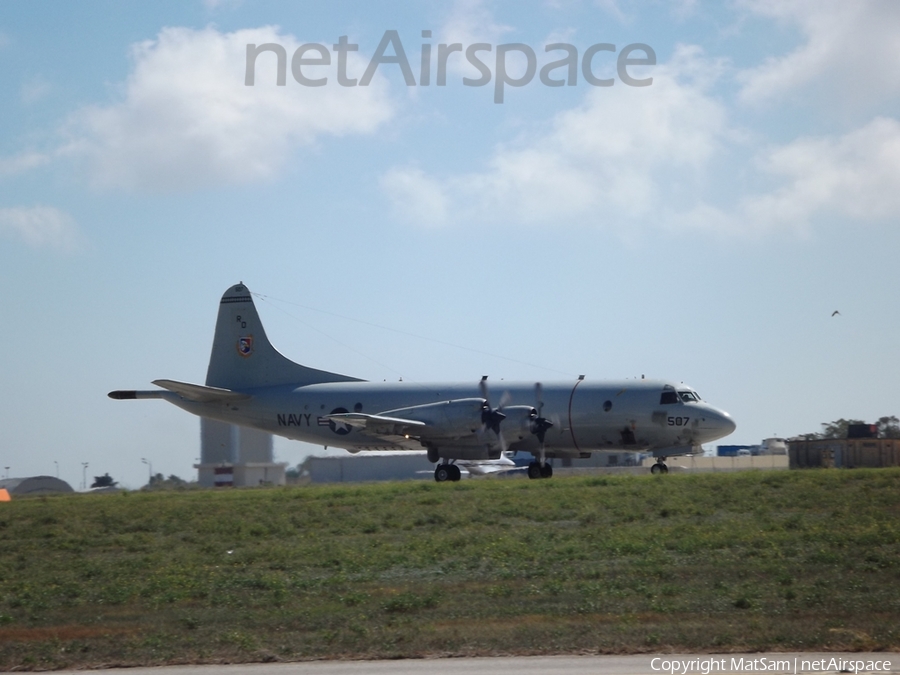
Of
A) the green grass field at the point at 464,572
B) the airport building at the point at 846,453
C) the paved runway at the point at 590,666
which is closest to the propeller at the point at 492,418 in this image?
the green grass field at the point at 464,572

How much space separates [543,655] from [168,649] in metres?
5.20

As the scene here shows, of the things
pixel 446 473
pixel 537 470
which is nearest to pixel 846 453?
pixel 537 470

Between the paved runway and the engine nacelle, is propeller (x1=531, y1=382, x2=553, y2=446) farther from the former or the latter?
the paved runway

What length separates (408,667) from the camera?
482 inches

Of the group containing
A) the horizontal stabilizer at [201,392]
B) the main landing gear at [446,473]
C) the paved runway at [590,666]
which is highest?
the horizontal stabilizer at [201,392]

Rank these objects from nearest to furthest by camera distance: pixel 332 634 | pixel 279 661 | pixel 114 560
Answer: pixel 279 661
pixel 332 634
pixel 114 560

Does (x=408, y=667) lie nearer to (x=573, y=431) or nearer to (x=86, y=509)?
(x=86, y=509)

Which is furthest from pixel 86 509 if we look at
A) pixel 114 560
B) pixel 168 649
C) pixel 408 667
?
pixel 408 667

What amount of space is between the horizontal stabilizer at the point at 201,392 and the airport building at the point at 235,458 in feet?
22.3

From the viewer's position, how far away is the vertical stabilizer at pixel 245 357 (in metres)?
45.0

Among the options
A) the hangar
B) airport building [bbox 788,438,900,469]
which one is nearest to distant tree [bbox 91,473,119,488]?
the hangar

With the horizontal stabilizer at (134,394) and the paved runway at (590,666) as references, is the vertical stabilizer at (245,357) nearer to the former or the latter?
the horizontal stabilizer at (134,394)

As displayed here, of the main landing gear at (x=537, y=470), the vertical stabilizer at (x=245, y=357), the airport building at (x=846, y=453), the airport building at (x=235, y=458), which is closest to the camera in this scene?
the main landing gear at (x=537, y=470)

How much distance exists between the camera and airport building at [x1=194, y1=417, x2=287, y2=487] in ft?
170
